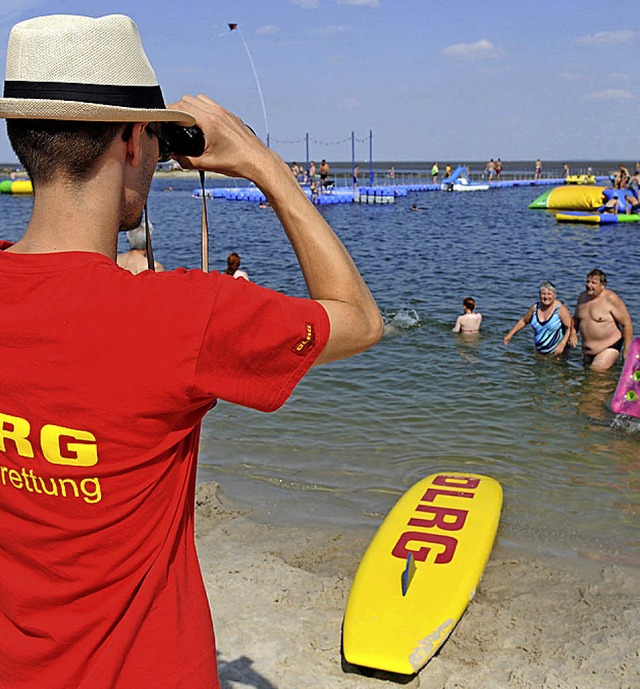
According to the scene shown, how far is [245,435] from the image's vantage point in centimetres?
850

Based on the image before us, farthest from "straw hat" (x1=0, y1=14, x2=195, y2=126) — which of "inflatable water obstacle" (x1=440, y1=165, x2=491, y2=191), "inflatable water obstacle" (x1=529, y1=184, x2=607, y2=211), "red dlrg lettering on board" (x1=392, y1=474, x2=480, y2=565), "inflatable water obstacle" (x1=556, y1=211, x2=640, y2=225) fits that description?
"inflatable water obstacle" (x1=440, y1=165, x2=491, y2=191)

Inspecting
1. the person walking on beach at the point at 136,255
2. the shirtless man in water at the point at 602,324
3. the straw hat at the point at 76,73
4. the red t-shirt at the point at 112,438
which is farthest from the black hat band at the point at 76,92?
the shirtless man in water at the point at 602,324

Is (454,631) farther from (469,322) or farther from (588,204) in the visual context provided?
(588,204)

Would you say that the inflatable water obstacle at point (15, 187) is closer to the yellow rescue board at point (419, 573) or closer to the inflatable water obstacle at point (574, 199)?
the inflatable water obstacle at point (574, 199)

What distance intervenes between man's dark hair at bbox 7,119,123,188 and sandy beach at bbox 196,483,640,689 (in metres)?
3.38

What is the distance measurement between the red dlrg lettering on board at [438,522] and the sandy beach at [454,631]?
36 centimetres

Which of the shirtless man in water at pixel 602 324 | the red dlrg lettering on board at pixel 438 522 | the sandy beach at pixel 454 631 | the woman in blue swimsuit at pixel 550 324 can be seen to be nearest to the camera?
the sandy beach at pixel 454 631

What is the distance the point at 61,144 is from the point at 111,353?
1.16 ft

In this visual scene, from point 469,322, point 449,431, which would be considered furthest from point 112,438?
point 469,322

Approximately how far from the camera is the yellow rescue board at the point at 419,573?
425cm

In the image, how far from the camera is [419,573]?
4.97 m

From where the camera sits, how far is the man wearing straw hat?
124 cm

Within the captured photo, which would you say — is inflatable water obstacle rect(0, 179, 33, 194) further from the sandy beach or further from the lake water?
the sandy beach

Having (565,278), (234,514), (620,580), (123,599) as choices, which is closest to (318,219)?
(123,599)
